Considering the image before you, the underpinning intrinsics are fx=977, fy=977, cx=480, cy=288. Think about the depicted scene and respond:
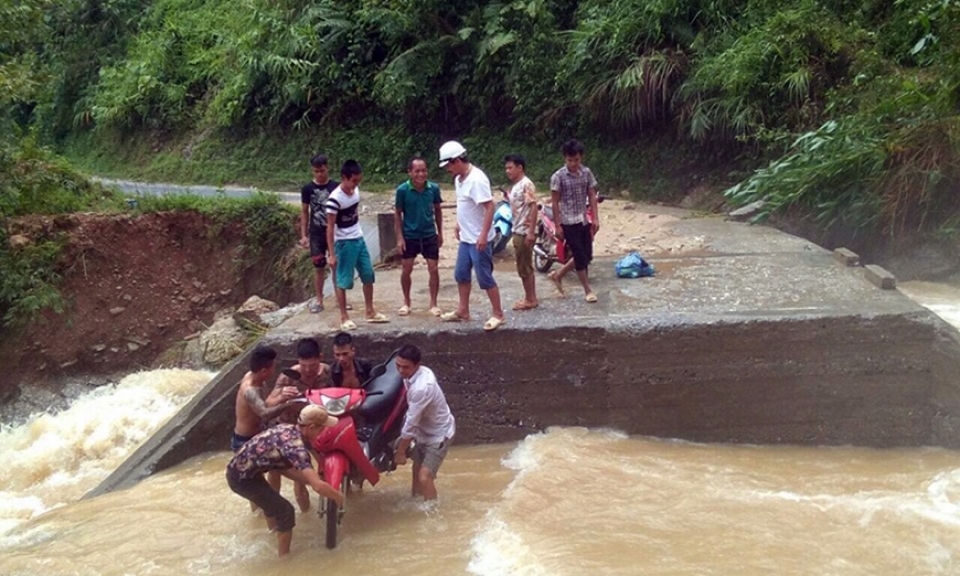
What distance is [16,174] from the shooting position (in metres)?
13.3

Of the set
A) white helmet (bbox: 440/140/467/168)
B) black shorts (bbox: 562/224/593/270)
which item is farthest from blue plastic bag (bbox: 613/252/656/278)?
white helmet (bbox: 440/140/467/168)

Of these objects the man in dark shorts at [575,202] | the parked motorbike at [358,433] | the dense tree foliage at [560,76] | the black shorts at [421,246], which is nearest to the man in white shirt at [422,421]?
the parked motorbike at [358,433]

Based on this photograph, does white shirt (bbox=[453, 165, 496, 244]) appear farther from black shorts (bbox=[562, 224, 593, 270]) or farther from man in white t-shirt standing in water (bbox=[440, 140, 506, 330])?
black shorts (bbox=[562, 224, 593, 270])

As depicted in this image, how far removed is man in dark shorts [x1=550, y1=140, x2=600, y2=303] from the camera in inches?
337

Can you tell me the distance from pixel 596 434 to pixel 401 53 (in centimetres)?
1428

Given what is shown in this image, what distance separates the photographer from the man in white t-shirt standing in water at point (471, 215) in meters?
7.75

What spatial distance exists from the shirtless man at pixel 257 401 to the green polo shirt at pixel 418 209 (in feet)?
6.86

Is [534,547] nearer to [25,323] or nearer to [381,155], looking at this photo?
[25,323]

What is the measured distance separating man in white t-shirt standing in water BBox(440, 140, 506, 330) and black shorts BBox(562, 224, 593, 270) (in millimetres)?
998

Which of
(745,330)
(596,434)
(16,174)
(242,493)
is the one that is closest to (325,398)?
(242,493)

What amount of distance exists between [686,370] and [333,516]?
3.39 metres

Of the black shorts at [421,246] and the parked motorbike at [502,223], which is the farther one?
the parked motorbike at [502,223]

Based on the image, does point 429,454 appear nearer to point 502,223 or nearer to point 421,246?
point 421,246

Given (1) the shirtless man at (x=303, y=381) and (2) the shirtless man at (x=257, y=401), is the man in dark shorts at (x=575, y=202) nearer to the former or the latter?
(1) the shirtless man at (x=303, y=381)
